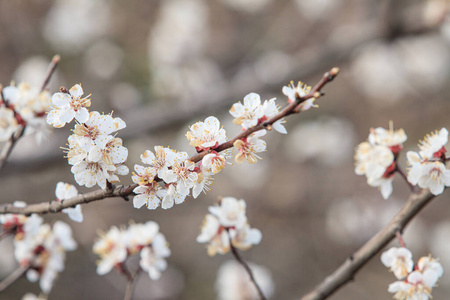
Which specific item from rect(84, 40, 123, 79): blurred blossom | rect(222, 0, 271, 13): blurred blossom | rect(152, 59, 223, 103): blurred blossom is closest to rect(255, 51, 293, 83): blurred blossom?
rect(152, 59, 223, 103): blurred blossom

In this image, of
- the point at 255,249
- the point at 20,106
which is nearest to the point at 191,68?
the point at 255,249

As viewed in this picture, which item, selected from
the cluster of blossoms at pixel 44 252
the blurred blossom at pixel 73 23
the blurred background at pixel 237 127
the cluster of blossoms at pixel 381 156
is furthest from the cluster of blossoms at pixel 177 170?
the blurred blossom at pixel 73 23

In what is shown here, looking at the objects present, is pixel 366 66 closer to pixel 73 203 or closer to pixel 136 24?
pixel 136 24

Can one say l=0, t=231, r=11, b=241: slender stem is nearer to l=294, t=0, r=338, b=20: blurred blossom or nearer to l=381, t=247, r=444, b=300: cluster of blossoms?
l=381, t=247, r=444, b=300: cluster of blossoms

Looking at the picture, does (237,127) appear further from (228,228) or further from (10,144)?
(10,144)

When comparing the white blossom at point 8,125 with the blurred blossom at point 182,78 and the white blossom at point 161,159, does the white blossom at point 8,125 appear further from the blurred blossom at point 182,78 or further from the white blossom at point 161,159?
the blurred blossom at point 182,78
